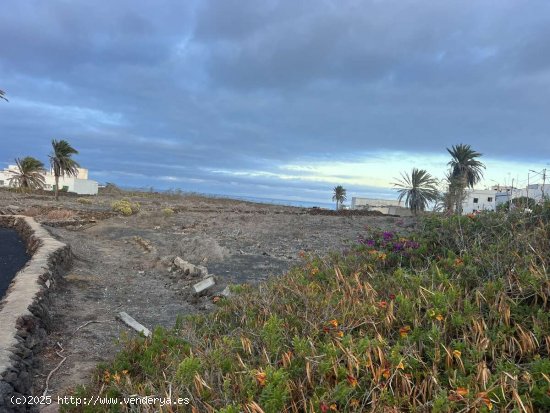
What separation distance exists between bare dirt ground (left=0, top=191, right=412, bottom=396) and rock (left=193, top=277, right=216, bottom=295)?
185mm

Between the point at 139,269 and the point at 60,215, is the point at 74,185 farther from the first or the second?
the point at 139,269

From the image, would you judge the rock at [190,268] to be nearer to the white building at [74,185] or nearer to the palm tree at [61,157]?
the palm tree at [61,157]

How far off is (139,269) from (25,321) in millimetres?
6023

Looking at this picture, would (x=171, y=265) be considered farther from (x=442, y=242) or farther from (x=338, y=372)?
(x=338, y=372)

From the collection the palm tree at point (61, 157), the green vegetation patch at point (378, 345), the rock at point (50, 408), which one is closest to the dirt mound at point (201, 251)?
the green vegetation patch at point (378, 345)

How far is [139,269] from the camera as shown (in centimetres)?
1170

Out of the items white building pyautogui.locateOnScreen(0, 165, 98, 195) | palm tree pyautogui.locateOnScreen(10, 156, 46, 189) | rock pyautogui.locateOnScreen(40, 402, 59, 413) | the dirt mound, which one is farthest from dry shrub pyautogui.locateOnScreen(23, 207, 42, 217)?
white building pyautogui.locateOnScreen(0, 165, 98, 195)

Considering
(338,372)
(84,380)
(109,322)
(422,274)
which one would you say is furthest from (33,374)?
(422,274)

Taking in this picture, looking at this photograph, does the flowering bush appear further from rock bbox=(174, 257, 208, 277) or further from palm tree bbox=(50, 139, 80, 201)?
palm tree bbox=(50, 139, 80, 201)

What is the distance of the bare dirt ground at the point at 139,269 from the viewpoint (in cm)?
609

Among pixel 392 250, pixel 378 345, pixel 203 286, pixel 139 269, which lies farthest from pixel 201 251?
pixel 378 345

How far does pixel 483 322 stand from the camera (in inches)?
126

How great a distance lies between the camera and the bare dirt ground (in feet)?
20.0

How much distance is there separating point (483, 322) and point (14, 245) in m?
14.9
